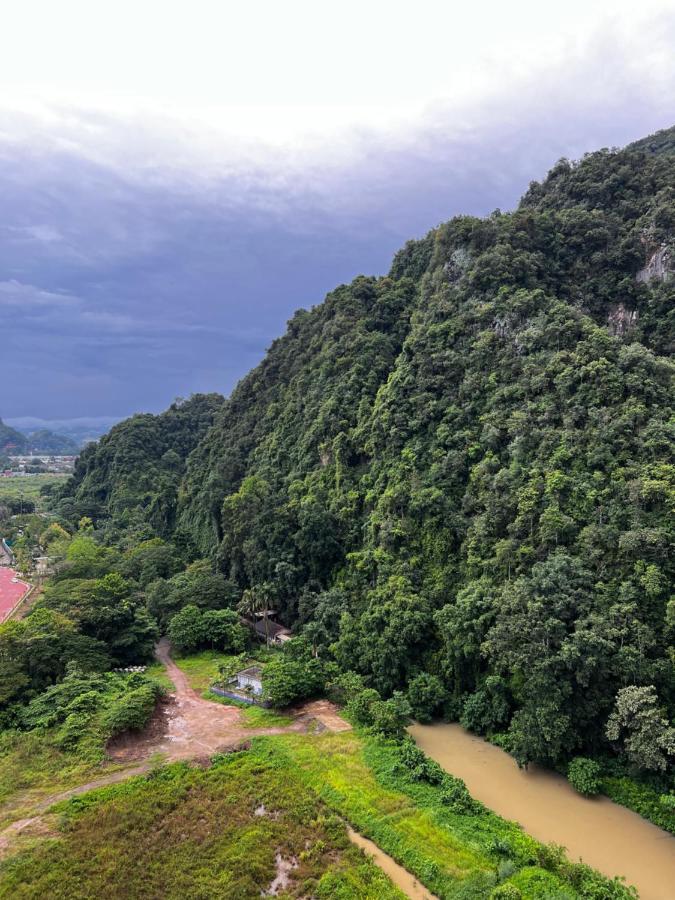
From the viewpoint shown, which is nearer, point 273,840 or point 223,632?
point 273,840

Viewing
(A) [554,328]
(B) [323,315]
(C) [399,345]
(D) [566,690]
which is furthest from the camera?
(B) [323,315]

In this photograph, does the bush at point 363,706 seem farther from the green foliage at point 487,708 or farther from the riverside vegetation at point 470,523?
the green foliage at point 487,708

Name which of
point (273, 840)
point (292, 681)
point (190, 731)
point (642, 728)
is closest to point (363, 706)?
point (292, 681)

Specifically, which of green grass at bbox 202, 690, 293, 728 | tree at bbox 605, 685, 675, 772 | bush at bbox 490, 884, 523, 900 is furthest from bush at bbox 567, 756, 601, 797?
green grass at bbox 202, 690, 293, 728

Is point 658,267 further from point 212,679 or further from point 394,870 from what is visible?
point 212,679

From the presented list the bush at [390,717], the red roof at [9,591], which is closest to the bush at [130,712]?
the bush at [390,717]

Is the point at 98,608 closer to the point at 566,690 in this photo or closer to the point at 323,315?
the point at 566,690

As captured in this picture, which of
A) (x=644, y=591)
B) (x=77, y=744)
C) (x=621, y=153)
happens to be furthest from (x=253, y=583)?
(x=621, y=153)
